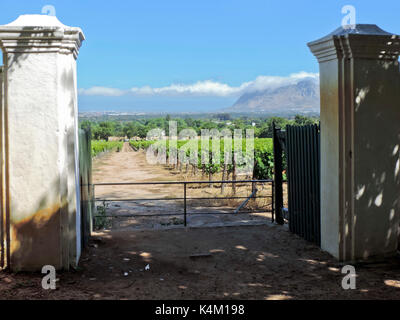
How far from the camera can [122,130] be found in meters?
116

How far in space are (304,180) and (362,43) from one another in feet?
8.40

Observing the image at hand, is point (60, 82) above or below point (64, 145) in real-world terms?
above

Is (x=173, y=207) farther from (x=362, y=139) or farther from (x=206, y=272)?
(x=362, y=139)

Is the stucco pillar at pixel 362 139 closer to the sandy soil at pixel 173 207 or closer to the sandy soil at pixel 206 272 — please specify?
the sandy soil at pixel 206 272

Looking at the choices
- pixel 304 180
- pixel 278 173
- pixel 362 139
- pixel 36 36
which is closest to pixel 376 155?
pixel 362 139

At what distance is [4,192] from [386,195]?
17.3 feet

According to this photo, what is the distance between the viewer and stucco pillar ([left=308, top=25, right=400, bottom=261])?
6.17 m

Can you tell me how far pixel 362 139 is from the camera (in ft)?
20.5

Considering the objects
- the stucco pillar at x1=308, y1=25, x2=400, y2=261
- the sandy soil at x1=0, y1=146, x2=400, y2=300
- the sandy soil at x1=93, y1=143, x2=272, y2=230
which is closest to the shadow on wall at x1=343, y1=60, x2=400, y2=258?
the stucco pillar at x1=308, y1=25, x2=400, y2=261

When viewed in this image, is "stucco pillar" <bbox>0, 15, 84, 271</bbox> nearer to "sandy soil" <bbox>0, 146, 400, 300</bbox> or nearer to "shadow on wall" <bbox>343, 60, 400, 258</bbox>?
"sandy soil" <bbox>0, 146, 400, 300</bbox>
